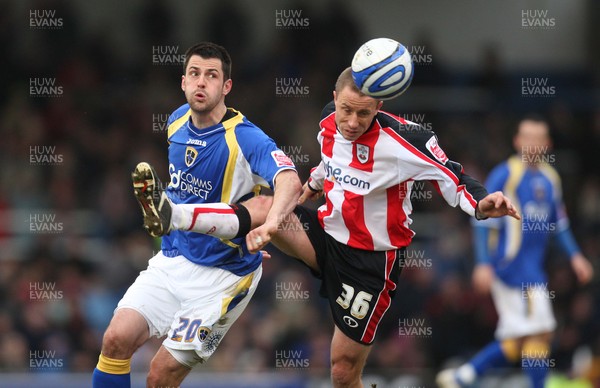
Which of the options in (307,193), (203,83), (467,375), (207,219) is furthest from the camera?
(467,375)

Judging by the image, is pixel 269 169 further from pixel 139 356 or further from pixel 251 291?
pixel 139 356

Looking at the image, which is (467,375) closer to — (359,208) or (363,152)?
(359,208)

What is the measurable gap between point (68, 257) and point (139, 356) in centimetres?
169

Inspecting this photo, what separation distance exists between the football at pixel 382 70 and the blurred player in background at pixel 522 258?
11.9ft

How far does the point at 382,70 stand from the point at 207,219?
138cm

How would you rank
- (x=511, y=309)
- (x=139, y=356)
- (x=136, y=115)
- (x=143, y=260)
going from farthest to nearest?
(x=136, y=115) < (x=143, y=260) < (x=139, y=356) < (x=511, y=309)

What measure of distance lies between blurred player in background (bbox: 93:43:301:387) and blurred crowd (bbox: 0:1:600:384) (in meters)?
4.97

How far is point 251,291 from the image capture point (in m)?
7.02

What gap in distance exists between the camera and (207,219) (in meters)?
6.34

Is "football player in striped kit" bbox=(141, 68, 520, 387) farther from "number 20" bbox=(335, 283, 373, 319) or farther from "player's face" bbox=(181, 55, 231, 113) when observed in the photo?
"player's face" bbox=(181, 55, 231, 113)

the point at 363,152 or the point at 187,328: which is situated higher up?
the point at 363,152

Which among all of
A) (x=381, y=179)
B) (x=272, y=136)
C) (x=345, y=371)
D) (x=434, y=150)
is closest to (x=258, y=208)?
(x=381, y=179)

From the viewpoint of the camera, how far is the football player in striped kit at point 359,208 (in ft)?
21.8

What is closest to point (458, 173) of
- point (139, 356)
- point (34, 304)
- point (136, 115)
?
point (139, 356)
